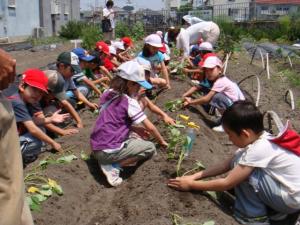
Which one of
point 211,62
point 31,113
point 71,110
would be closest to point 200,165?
point 31,113

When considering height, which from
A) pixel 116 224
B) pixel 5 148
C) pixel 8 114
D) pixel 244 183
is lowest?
pixel 116 224

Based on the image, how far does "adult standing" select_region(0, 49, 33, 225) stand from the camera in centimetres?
168

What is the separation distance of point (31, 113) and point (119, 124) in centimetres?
117

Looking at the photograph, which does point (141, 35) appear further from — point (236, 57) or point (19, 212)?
point (19, 212)

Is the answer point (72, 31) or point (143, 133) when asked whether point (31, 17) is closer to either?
point (72, 31)

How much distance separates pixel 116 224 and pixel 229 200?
0.97 m

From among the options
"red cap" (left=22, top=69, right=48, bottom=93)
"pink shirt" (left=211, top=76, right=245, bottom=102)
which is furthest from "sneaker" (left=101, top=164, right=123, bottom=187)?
"pink shirt" (left=211, top=76, right=245, bottom=102)

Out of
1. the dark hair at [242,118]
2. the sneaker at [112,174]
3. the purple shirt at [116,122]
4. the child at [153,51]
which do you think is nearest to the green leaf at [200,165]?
the purple shirt at [116,122]

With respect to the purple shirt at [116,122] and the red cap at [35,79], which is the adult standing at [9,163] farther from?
→ the red cap at [35,79]

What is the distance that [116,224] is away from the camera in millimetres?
3557

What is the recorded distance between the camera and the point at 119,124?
14.0ft

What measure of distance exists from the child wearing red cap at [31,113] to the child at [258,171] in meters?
1.97

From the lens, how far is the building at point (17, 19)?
23.8 meters

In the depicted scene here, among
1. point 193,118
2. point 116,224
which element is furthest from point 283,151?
point 193,118
